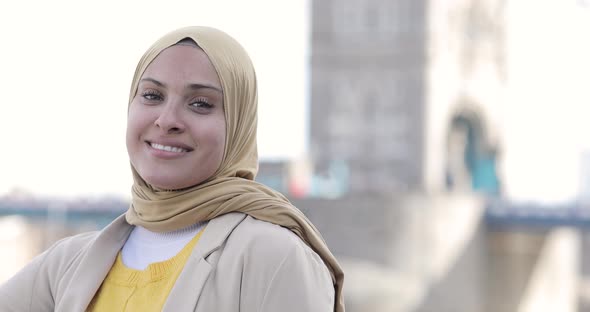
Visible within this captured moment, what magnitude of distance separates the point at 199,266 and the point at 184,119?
292 millimetres

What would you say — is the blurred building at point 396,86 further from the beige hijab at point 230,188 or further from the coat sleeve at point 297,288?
the coat sleeve at point 297,288

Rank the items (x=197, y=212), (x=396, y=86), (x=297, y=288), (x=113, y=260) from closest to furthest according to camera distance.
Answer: (x=297, y=288) → (x=197, y=212) → (x=113, y=260) → (x=396, y=86)

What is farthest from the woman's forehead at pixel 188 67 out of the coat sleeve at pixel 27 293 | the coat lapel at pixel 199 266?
the coat sleeve at pixel 27 293

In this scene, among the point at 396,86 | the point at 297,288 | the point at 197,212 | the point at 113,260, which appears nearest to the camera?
the point at 297,288

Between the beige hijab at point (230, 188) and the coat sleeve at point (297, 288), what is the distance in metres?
0.11

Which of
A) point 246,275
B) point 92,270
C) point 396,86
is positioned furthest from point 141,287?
point 396,86

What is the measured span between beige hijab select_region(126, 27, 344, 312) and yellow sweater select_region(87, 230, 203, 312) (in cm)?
A: 7

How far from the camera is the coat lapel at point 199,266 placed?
1.89 m

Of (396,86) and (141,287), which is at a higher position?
(141,287)

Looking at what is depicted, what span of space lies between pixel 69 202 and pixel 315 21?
29.7ft

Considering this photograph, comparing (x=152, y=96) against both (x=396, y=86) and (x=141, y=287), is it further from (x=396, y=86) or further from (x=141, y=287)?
(x=396, y=86)

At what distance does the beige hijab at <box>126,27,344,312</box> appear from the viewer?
1.99m

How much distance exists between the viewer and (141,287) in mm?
2012

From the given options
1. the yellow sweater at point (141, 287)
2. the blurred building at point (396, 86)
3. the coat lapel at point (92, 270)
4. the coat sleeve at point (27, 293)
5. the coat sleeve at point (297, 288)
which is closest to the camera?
the coat sleeve at point (297, 288)
